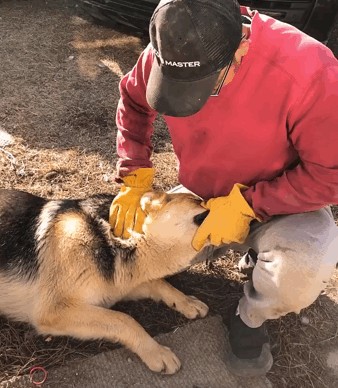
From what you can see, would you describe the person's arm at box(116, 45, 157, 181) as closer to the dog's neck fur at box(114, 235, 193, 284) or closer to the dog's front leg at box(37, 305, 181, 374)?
the dog's neck fur at box(114, 235, 193, 284)

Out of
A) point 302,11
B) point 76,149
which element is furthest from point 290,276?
point 302,11

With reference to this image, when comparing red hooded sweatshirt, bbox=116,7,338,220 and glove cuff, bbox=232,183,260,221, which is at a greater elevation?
red hooded sweatshirt, bbox=116,7,338,220

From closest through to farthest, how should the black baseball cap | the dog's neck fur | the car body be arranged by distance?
the black baseball cap < the dog's neck fur < the car body

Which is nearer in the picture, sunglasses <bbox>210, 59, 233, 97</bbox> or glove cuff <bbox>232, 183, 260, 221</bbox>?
sunglasses <bbox>210, 59, 233, 97</bbox>

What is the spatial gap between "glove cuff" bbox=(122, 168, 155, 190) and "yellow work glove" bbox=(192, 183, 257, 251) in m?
0.58

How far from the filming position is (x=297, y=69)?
89.9 inches

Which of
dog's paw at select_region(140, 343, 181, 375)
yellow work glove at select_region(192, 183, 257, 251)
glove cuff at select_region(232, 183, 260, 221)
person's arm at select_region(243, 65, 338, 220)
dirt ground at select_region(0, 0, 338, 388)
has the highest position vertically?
person's arm at select_region(243, 65, 338, 220)

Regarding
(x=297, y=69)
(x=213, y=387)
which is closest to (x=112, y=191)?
(x=213, y=387)

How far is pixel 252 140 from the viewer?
2512mm

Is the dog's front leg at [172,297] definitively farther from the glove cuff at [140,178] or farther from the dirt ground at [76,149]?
the glove cuff at [140,178]

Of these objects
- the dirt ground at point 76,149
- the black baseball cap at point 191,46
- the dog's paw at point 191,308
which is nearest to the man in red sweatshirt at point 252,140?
the black baseball cap at point 191,46

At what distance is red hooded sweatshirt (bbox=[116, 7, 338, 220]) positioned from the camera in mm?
2271

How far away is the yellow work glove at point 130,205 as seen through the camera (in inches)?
112

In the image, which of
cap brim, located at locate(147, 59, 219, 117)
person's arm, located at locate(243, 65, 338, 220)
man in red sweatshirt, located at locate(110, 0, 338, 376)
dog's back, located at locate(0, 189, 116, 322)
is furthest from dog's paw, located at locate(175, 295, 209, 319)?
cap brim, located at locate(147, 59, 219, 117)
